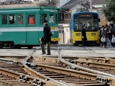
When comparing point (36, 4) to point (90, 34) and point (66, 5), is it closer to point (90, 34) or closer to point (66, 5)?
point (90, 34)

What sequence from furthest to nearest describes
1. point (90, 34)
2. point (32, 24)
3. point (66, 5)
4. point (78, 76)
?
point (66, 5) → point (90, 34) → point (32, 24) → point (78, 76)

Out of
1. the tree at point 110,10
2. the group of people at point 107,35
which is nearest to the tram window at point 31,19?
the group of people at point 107,35

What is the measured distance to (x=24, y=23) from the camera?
90.5 ft

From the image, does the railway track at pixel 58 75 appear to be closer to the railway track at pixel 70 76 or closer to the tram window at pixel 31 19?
the railway track at pixel 70 76

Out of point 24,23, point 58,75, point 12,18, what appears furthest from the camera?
point 12,18

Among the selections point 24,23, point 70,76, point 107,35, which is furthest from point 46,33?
point 107,35

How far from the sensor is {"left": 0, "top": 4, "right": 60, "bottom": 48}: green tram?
90.4 feet

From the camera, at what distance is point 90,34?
34.5 metres

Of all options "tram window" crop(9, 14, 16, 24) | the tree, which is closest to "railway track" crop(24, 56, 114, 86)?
"tram window" crop(9, 14, 16, 24)

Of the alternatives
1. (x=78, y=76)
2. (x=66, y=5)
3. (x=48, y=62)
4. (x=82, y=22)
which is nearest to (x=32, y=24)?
(x=82, y=22)

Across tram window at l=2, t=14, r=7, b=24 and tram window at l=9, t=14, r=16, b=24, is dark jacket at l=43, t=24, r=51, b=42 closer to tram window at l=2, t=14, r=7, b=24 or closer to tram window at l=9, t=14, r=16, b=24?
tram window at l=9, t=14, r=16, b=24

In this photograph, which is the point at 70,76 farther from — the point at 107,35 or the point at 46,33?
the point at 107,35

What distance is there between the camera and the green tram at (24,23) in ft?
90.4

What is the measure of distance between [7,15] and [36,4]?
2.13 meters
